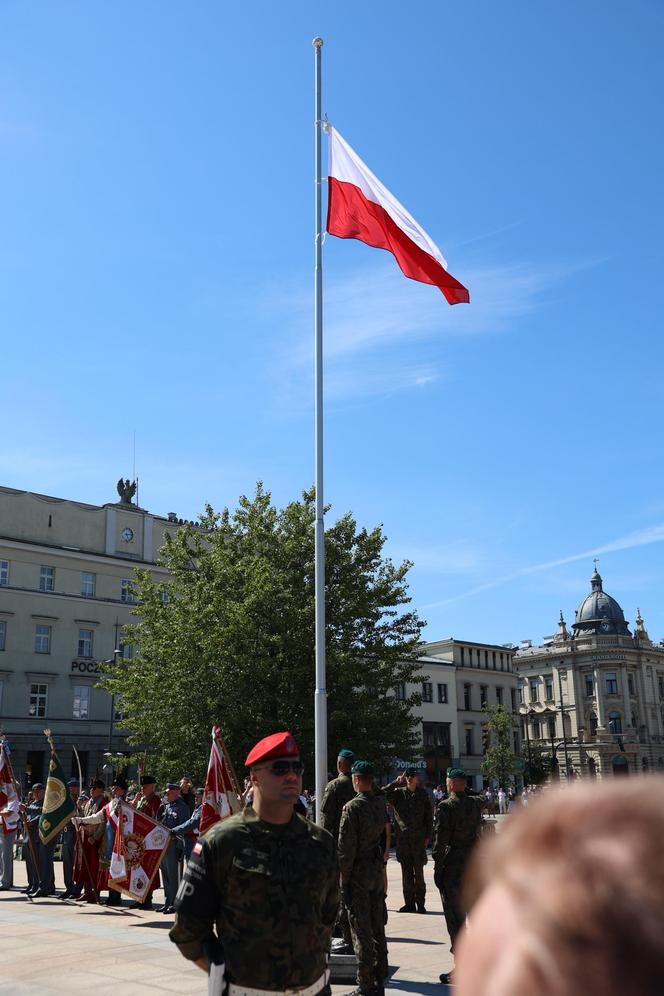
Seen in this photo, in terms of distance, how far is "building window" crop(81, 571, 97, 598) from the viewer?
2128 inches

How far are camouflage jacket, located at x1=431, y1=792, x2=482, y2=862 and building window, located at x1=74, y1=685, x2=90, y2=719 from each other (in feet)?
145

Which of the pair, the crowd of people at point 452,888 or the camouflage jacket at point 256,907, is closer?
the crowd of people at point 452,888

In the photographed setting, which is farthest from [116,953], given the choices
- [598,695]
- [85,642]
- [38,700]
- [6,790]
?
[598,695]

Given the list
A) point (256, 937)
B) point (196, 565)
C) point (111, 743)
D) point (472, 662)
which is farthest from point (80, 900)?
point (472, 662)

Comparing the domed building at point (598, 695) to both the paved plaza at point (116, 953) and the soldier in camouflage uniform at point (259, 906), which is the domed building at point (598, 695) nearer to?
the paved plaza at point (116, 953)

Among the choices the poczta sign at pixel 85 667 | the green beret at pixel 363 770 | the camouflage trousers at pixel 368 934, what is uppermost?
the poczta sign at pixel 85 667

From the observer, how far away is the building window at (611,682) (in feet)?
381

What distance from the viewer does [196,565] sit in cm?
3403

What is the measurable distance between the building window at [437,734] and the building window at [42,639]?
113ft

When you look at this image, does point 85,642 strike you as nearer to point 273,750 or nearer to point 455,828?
point 455,828

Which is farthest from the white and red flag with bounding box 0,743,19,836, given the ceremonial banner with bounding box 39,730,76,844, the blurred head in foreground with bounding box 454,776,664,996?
the blurred head in foreground with bounding box 454,776,664,996

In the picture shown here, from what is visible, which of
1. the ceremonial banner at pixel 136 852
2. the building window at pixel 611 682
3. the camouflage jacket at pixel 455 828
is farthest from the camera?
the building window at pixel 611 682

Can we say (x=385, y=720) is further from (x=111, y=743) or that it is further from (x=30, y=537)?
(x=30, y=537)

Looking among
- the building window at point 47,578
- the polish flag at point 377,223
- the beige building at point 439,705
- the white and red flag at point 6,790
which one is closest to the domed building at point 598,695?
the beige building at point 439,705
